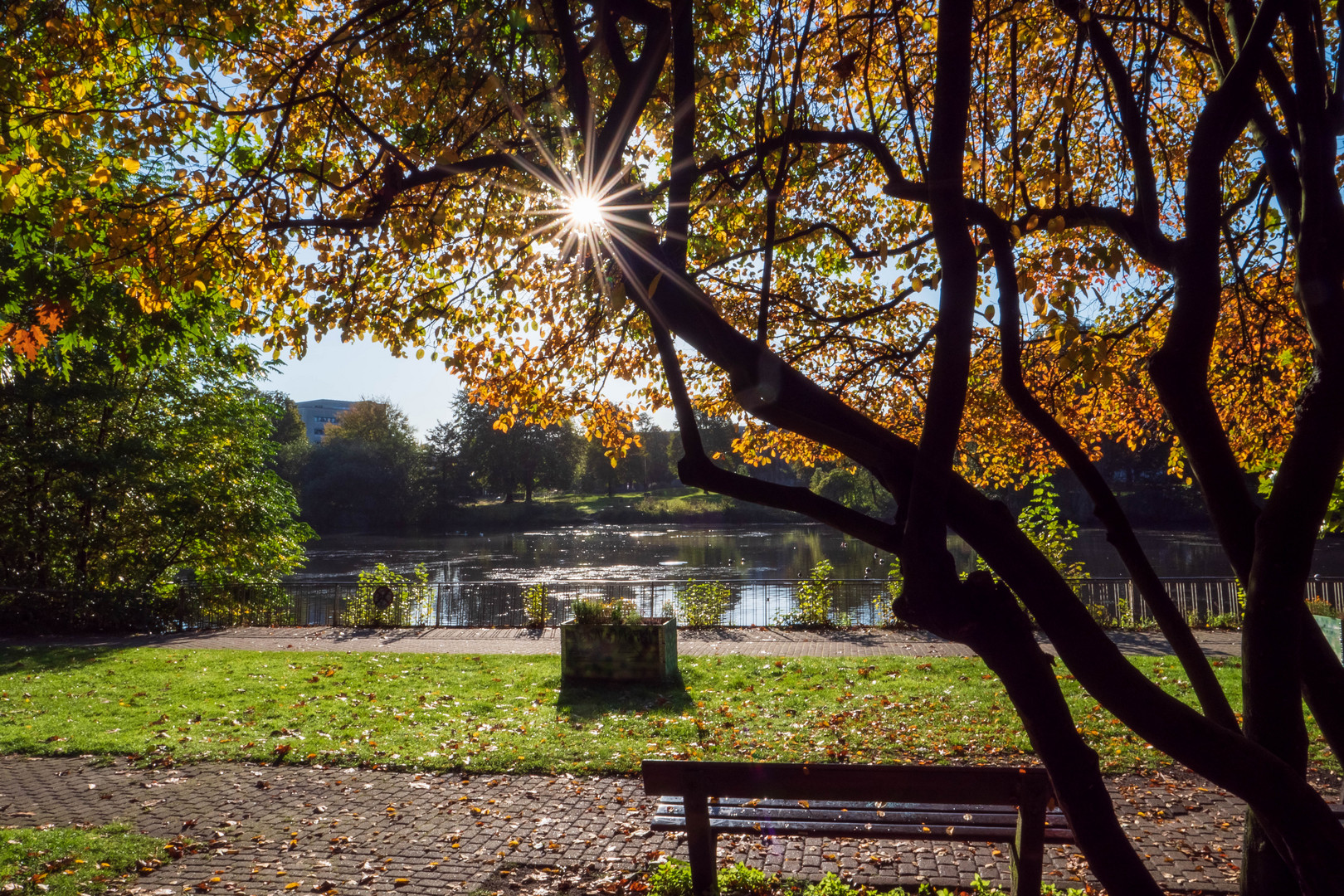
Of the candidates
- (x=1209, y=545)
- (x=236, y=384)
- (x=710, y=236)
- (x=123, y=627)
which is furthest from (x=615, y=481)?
(x=710, y=236)

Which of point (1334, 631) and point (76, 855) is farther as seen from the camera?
point (1334, 631)

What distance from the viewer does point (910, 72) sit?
709 cm

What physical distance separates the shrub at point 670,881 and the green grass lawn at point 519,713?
2.32 m

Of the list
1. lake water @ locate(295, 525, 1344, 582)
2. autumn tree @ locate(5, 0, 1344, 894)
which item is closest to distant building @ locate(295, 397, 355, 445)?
lake water @ locate(295, 525, 1344, 582)

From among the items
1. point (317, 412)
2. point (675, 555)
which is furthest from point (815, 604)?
point (317, 412)

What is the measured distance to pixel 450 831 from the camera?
5770mm

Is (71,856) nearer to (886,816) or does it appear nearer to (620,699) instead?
(886,816)

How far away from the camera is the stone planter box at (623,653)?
10.6 metres

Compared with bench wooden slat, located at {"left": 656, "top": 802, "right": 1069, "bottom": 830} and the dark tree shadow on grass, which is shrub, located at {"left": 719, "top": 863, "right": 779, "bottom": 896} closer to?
bench wooden slat, located at {"left": 656, "top": 802, "right": 1069, "bottom": 830}

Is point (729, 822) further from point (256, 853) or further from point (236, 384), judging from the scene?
point (236, 384)

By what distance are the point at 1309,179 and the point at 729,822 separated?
3845mm

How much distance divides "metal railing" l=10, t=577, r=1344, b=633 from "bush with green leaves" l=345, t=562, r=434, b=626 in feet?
0.07

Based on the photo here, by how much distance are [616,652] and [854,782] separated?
21.9ft

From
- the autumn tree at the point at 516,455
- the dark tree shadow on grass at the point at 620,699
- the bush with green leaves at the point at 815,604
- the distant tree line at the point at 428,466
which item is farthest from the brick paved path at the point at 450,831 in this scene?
the autumn tree at the point at 516,455
